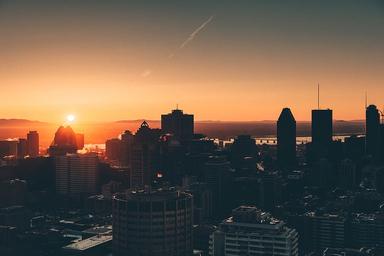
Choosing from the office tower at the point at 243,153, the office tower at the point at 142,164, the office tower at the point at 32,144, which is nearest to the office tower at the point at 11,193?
the office tower at the point at 142,164

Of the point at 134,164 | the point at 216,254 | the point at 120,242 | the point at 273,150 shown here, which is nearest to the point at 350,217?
the point at 216,254

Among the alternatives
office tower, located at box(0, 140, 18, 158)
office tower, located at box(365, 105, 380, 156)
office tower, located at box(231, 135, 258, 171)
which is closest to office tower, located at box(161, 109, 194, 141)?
office tower, located at box(231, 135, 258, 171)

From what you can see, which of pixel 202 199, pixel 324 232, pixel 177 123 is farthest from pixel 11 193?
pixel 177 123

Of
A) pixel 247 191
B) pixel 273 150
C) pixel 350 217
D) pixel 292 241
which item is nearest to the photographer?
pixel 292 241

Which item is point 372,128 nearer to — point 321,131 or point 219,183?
point 321,131

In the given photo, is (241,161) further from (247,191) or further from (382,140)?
(382,140)

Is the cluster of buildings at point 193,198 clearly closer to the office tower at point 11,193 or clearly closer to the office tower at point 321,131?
the office tower at point 11,193
